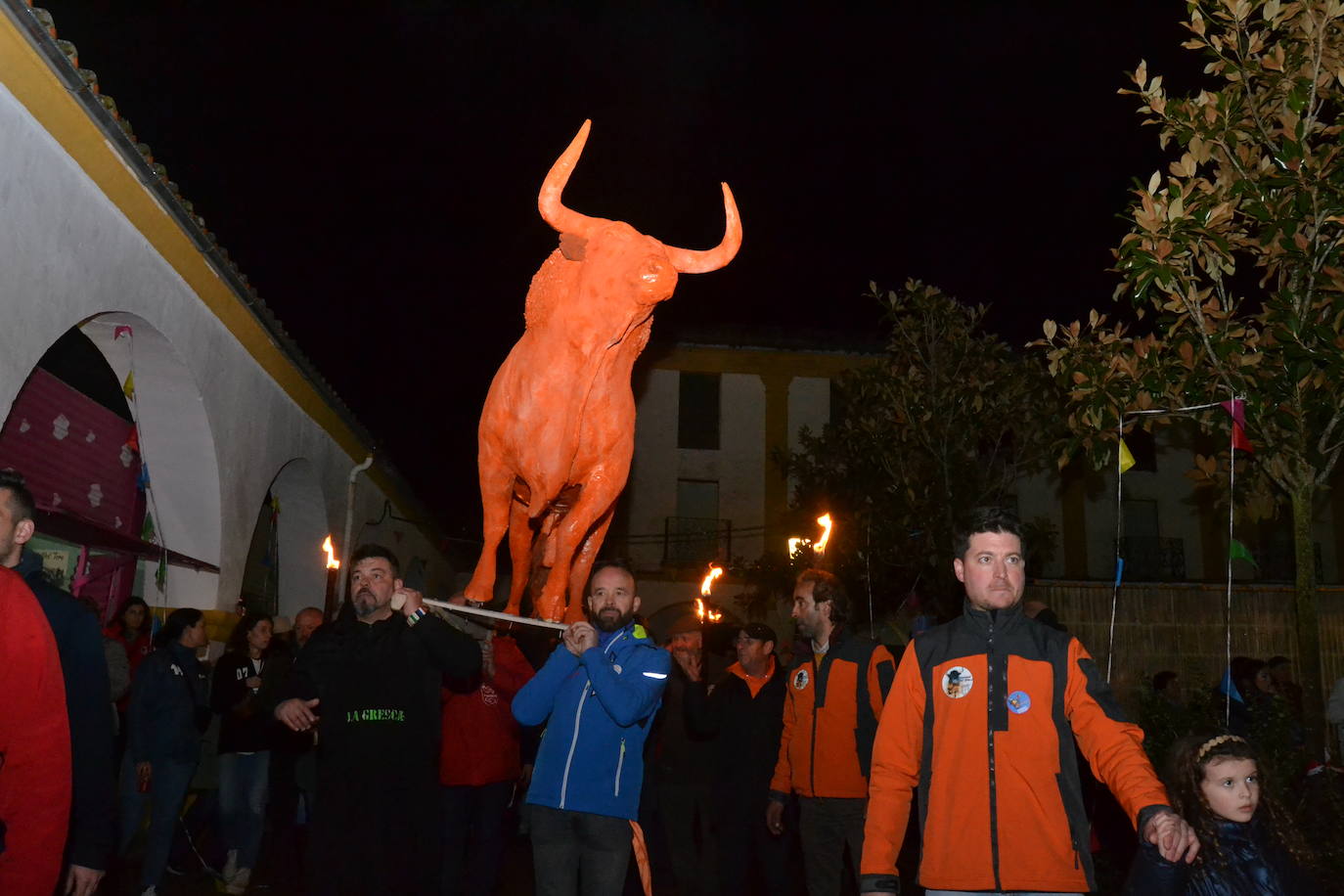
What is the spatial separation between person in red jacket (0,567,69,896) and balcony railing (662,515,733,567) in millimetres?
20333

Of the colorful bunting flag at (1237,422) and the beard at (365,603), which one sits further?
the colorful bunting flag at (1237,422)

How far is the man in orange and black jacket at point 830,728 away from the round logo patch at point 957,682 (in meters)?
1.92

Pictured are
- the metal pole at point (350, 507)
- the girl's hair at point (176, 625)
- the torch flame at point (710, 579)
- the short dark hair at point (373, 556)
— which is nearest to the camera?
the short dark hair at point (373, 556)

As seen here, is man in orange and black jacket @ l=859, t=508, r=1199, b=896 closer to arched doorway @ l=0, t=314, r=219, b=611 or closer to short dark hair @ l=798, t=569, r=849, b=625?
short dark hair @ l=798, t=569, r=849, b=625

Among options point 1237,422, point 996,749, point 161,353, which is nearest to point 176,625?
point 161,353

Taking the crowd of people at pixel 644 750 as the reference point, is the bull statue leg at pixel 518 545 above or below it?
above

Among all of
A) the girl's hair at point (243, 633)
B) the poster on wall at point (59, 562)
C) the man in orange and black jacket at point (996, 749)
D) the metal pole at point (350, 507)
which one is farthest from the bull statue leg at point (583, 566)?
the metal pole at point (350, 507)

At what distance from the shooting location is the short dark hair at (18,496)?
10.3 feet

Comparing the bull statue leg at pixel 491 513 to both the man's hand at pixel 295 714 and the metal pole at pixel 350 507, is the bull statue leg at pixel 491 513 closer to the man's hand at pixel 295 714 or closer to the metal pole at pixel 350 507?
the man's hand at pixel 295 714

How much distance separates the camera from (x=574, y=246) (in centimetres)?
424

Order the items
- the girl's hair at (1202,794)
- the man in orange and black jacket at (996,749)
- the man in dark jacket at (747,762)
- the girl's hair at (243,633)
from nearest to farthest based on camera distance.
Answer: the man in orange and black jacket at (996,749) < the girl's hair at (1202,794) < the man in dark jacket at (747,762) < the girl's hair at (243,633)

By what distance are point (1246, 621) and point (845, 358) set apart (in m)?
9.81

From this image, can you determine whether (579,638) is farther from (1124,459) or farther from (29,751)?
(1124,459)

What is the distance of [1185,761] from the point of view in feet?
12.1
